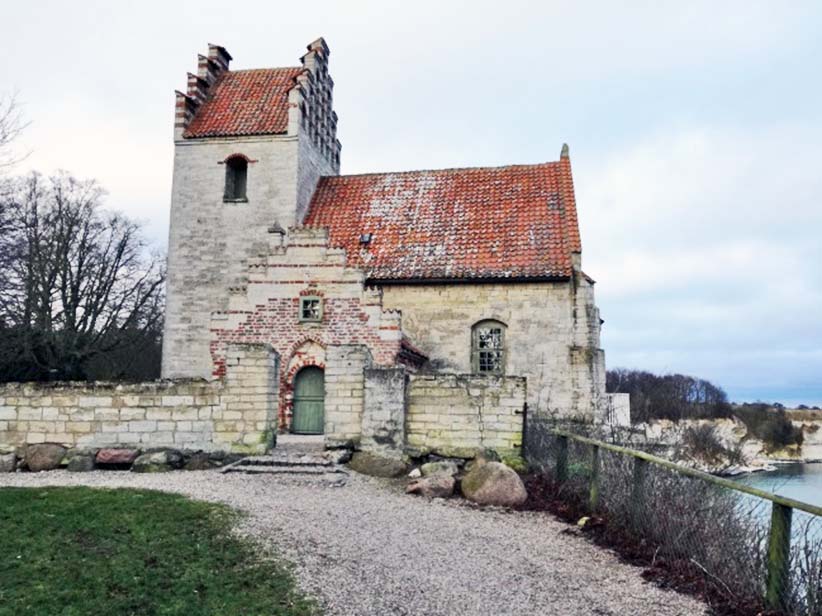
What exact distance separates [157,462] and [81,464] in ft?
4.63

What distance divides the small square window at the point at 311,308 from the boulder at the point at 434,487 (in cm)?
815

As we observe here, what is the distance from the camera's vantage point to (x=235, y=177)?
23.5 m

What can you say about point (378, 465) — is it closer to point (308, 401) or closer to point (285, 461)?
point (285, 461)

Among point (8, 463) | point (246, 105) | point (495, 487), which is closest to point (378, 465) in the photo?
point (495, 487)

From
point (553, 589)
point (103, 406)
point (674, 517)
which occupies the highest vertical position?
point (103, 406)

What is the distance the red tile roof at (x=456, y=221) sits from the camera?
2059cm

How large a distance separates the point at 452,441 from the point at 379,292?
6.46 metres

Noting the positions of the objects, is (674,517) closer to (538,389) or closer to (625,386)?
(538,389)

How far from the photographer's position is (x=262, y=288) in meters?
18.4

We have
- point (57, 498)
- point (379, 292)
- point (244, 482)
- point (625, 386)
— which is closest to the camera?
point (57, 498)

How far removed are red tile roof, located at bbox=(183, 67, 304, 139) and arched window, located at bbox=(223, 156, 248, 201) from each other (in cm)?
93

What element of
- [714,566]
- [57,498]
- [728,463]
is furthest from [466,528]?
[728,463]

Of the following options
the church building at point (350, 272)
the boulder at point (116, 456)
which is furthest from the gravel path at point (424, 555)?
the church building at point (350, 272)

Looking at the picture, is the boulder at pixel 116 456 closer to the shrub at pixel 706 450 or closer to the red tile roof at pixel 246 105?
the shrub at pixel 706 450
